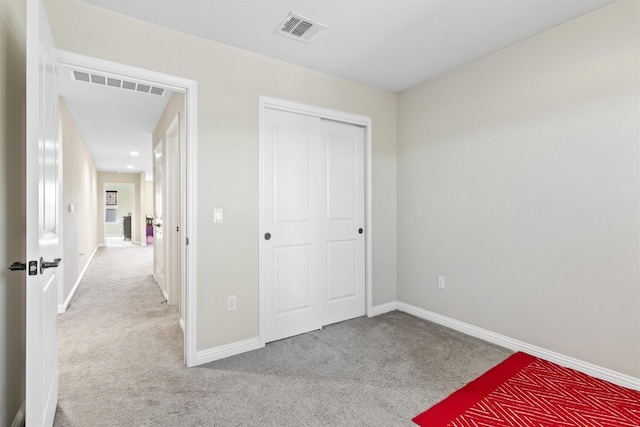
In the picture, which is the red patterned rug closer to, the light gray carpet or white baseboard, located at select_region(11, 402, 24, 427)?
the light gray carpet

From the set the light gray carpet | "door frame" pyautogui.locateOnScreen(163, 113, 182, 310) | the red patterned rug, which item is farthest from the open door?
the red patterned rug

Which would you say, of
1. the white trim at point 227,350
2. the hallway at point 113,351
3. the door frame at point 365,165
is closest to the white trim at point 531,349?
the door frame at point 365,165

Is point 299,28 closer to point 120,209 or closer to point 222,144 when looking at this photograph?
point 222,144

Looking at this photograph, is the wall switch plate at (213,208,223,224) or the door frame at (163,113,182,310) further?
the door frame at (163,113,182,310)

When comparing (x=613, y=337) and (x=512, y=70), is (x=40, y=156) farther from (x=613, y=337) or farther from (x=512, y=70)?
(x=613, y=337)

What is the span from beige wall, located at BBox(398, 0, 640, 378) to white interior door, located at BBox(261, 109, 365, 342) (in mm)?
755

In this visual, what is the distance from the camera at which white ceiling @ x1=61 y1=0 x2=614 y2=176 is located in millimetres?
2125

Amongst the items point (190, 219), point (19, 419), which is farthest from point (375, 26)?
point (19, 419)

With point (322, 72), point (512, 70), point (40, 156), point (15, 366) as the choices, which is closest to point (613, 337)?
point (512, 70)

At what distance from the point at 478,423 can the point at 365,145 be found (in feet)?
8.79

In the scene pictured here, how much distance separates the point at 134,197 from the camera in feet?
39.1

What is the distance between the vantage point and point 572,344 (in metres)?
2.36

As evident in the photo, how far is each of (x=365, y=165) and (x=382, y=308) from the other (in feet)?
5.40

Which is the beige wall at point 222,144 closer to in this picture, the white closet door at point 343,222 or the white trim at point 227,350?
the white trim at point 227,350
